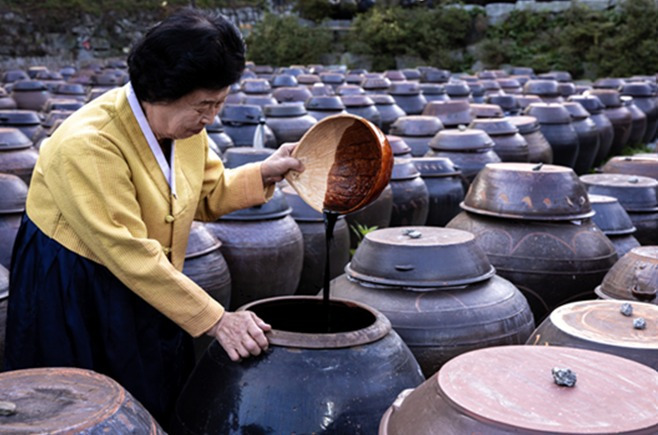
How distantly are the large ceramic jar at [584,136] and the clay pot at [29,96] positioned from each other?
774cm

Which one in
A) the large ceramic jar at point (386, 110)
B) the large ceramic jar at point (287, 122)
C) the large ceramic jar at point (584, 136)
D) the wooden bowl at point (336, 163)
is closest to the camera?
the wooden bowl at point (336, 163)

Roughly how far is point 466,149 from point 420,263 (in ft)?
12.5

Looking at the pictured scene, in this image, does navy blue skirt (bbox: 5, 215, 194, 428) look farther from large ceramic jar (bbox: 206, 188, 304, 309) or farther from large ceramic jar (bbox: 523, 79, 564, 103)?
large ceramic jar (bbox: 523, 79, 564, 103)

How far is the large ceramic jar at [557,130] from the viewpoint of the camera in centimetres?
980

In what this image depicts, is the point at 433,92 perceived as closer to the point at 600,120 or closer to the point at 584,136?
the point at 600,120

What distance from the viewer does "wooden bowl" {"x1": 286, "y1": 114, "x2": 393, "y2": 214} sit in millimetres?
2820

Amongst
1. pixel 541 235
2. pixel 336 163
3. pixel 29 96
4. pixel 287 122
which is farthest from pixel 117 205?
pixel 29 96

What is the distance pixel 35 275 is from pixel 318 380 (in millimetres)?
943

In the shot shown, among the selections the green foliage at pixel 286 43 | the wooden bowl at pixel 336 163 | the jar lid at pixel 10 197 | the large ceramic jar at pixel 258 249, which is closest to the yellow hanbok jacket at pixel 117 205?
the wooden bowl at pixel 336 163

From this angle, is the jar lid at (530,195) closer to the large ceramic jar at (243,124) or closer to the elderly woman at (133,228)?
the elderly woman at (133,228)

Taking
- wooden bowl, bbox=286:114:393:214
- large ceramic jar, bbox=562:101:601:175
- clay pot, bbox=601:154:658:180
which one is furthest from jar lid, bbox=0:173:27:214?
large ceramic jar, bbox=562:101:601:175

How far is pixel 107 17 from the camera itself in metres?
27.7

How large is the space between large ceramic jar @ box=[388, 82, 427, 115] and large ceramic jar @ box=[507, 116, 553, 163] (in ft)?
10.6

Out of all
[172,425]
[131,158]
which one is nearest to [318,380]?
[172,425]
